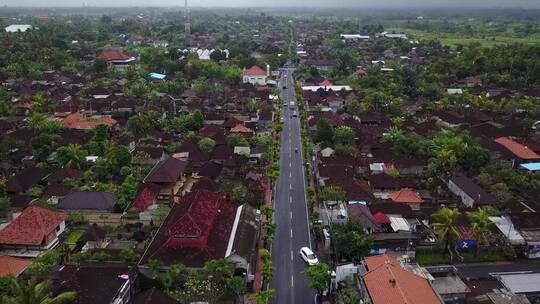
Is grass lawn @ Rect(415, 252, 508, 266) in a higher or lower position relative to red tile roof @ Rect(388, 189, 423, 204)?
lower

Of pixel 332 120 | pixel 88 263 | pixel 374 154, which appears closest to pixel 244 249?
pixel 88 263

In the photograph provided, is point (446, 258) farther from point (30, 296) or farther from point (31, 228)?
point (31, 228)

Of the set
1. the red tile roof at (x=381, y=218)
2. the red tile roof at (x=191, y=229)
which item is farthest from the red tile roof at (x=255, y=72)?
the red tile roof at (x=191, y=229)

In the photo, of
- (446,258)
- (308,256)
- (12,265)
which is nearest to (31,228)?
(12,265)

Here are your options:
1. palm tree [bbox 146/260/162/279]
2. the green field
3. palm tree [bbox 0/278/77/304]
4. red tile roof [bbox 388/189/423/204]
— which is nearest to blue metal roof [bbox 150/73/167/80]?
red tile roof [bbox 388/189/423/204]

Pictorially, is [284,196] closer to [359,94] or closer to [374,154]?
[374,154]

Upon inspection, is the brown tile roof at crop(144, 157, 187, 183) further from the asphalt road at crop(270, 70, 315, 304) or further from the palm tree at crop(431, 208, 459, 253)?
the palm tree at crop(431, 208, 459, 253)
